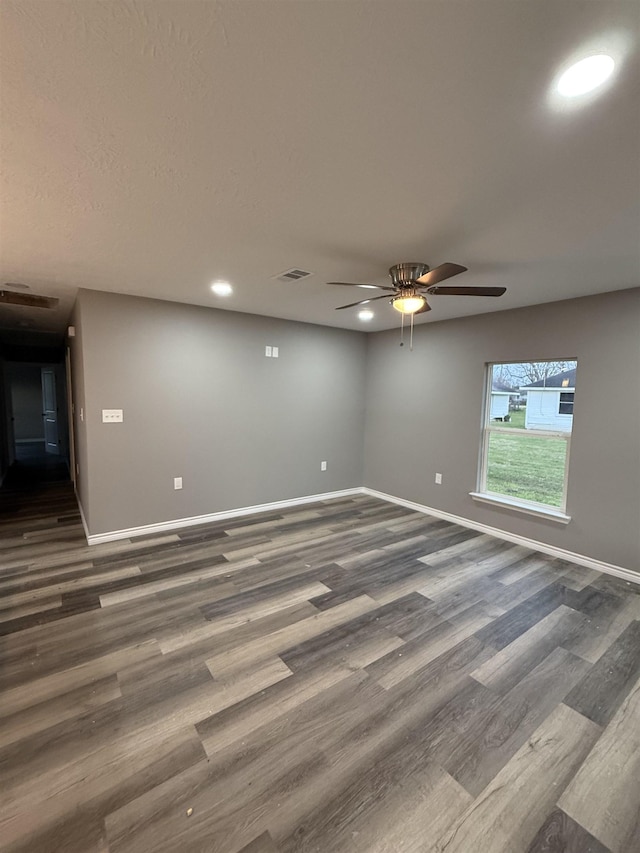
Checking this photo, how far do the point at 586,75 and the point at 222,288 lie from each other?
2.86 metres

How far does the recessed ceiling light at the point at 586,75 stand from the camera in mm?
1069

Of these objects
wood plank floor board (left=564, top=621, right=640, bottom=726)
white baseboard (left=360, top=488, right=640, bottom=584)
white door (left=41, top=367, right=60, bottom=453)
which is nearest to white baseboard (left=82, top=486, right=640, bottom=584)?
white baseboard (left=360, top=488, right=640, bottom=584)

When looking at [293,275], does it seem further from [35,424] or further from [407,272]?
[35,424]

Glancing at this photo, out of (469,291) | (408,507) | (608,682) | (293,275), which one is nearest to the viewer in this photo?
(608,682)

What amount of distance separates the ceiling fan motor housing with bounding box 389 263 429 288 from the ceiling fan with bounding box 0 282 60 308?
3288 millimetres

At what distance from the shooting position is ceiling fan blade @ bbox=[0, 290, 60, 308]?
143 inches

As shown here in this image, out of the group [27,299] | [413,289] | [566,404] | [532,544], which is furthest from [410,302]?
[27,299]

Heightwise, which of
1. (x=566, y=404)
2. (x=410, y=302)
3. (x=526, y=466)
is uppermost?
(x=410, y=302)

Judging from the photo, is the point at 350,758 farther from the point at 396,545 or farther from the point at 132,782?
the point at 396,545

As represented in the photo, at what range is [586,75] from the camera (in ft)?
3.66

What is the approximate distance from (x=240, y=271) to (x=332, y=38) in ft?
6.59

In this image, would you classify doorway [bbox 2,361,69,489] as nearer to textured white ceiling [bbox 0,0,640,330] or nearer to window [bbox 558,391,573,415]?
textured white ceiling [bbox 0,0,640,330]

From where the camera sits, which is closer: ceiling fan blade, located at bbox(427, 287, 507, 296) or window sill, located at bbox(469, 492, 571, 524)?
ceiling fan blade, located at bbox(427, 287, 507, 296)

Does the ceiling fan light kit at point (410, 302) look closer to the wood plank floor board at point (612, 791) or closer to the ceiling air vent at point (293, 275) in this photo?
the ceiling air vent at point (293, 275)
